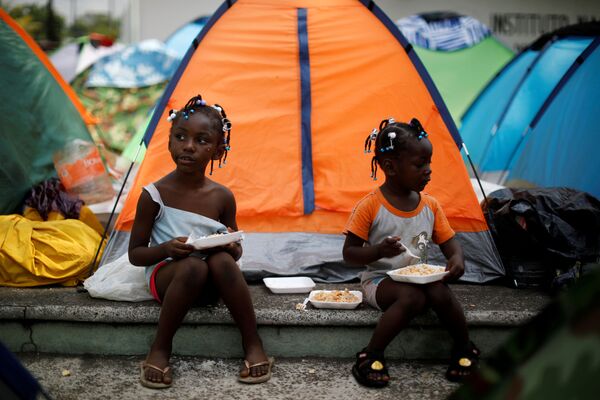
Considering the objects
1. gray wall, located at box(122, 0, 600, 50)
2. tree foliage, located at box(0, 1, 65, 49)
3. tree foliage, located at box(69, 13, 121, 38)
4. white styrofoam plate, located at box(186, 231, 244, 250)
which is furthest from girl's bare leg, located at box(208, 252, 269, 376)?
tree foliage, located at box(0, 1, 65, 49)

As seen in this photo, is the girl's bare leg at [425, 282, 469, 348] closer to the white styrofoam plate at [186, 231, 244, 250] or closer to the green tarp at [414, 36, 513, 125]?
the white styrofoam plate at [186, 231, 244, 250]

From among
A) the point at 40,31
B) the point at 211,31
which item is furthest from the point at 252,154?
the point at 40,31

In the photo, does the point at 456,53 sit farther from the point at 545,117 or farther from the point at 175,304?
the point at 175,304

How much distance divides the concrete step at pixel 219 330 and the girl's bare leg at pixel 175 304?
0.78 feet

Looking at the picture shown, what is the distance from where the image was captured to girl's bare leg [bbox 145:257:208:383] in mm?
2719

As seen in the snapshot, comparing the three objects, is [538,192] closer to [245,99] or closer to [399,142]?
[399,142]

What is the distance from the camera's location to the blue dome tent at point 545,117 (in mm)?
4617

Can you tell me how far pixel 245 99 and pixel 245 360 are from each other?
5.52ft

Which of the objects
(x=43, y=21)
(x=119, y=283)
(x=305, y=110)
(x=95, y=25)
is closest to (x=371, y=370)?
(x=119, y=283)

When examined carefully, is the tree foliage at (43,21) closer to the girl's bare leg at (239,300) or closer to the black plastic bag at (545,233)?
the black plastic bag at (545,233)

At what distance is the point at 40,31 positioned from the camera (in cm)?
1525

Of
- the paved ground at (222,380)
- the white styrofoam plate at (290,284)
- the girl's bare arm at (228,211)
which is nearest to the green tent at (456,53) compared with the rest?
the white styrofoam plate at (290,284)

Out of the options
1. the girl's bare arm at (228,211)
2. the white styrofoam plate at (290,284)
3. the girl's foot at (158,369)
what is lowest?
the girl's foot at (158,369)

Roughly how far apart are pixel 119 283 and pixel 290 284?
0.81 meters
